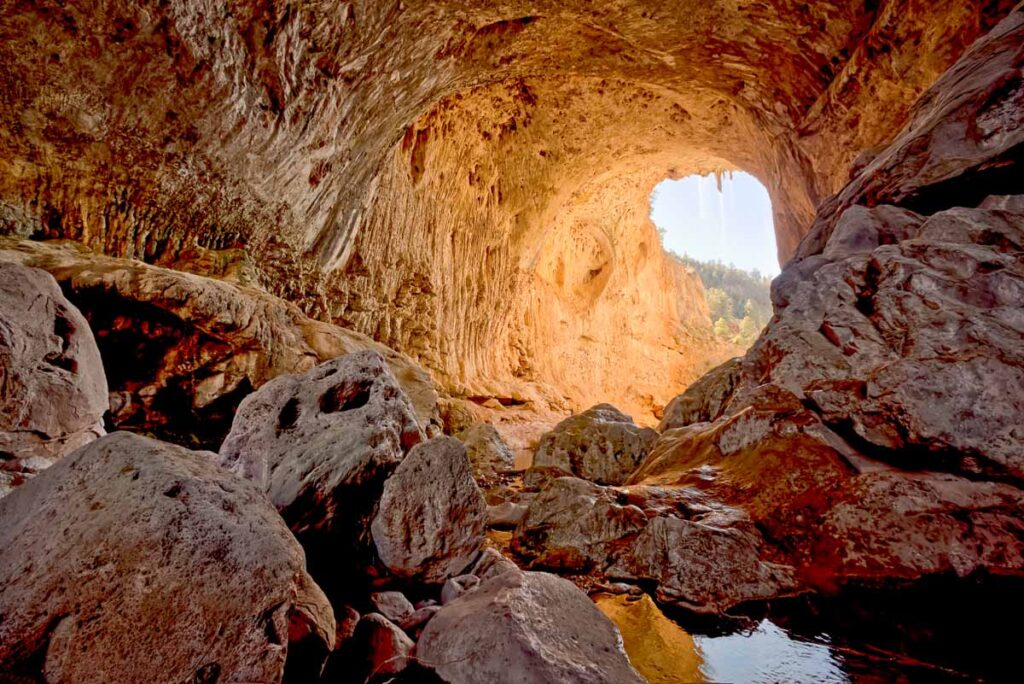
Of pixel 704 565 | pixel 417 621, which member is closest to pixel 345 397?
pixel 417 621

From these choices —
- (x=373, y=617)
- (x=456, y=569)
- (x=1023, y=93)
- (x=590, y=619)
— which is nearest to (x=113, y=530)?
(x=373, y=617)

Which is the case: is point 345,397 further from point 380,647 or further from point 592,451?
point 592,451

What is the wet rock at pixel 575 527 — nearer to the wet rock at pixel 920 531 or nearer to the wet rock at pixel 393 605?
the wet rock at pixel 920 531

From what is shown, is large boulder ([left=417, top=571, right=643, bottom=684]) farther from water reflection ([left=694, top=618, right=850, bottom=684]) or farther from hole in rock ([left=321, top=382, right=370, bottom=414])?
hole in rock ([left=321, top=382, right=370, bottom=414])

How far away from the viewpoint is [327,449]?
3.11 meters

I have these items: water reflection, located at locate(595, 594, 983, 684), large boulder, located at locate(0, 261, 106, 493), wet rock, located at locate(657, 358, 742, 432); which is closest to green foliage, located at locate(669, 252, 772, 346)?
wet rock, located at locate(657, 358, 742, 432)

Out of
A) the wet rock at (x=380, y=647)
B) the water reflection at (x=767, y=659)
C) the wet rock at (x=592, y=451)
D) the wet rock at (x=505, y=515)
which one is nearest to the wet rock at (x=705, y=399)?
the wet rock at (x=592, y=451)

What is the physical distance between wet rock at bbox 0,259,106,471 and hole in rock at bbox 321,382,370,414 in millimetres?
1499

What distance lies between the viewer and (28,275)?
10.7 ft

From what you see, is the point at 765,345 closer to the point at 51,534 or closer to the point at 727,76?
the point at 51,534

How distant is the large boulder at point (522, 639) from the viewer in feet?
6.16

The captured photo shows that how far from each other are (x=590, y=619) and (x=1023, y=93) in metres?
9.07

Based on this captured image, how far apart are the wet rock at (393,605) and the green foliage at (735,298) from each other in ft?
110

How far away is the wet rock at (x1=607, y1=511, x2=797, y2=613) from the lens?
3385 mm
